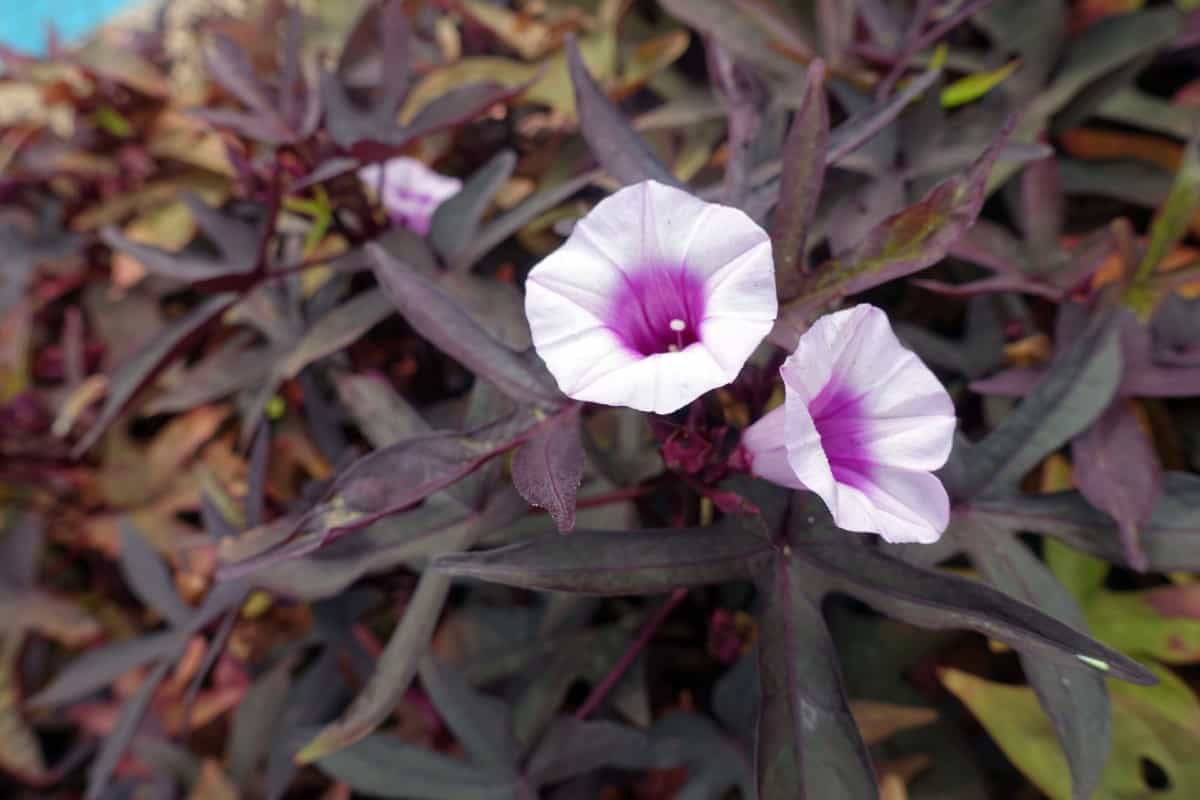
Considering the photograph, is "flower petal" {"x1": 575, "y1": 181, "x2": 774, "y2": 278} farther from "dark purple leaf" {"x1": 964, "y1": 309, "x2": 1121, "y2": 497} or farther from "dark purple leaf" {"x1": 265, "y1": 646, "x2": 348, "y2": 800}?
"dark purple leaf" {"x1": 265, "y1": 646, "x2": 348, "y2": 800}

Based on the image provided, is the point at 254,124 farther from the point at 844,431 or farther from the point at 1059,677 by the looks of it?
the point at 1059,677

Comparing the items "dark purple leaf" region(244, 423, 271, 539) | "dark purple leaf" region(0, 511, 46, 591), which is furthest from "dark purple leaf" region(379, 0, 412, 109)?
"dark purple leaf" region(0, 511, 46, 591)

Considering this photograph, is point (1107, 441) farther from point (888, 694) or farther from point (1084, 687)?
point (888, 694)

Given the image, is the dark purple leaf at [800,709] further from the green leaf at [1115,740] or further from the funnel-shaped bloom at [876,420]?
the green leaf at [1115,740]

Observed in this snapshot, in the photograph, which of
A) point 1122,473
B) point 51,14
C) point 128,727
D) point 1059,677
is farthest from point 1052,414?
point 51,14

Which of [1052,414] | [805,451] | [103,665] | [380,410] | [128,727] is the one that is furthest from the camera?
[103,665]

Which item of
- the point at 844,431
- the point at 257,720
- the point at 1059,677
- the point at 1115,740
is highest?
the point at 844,431
